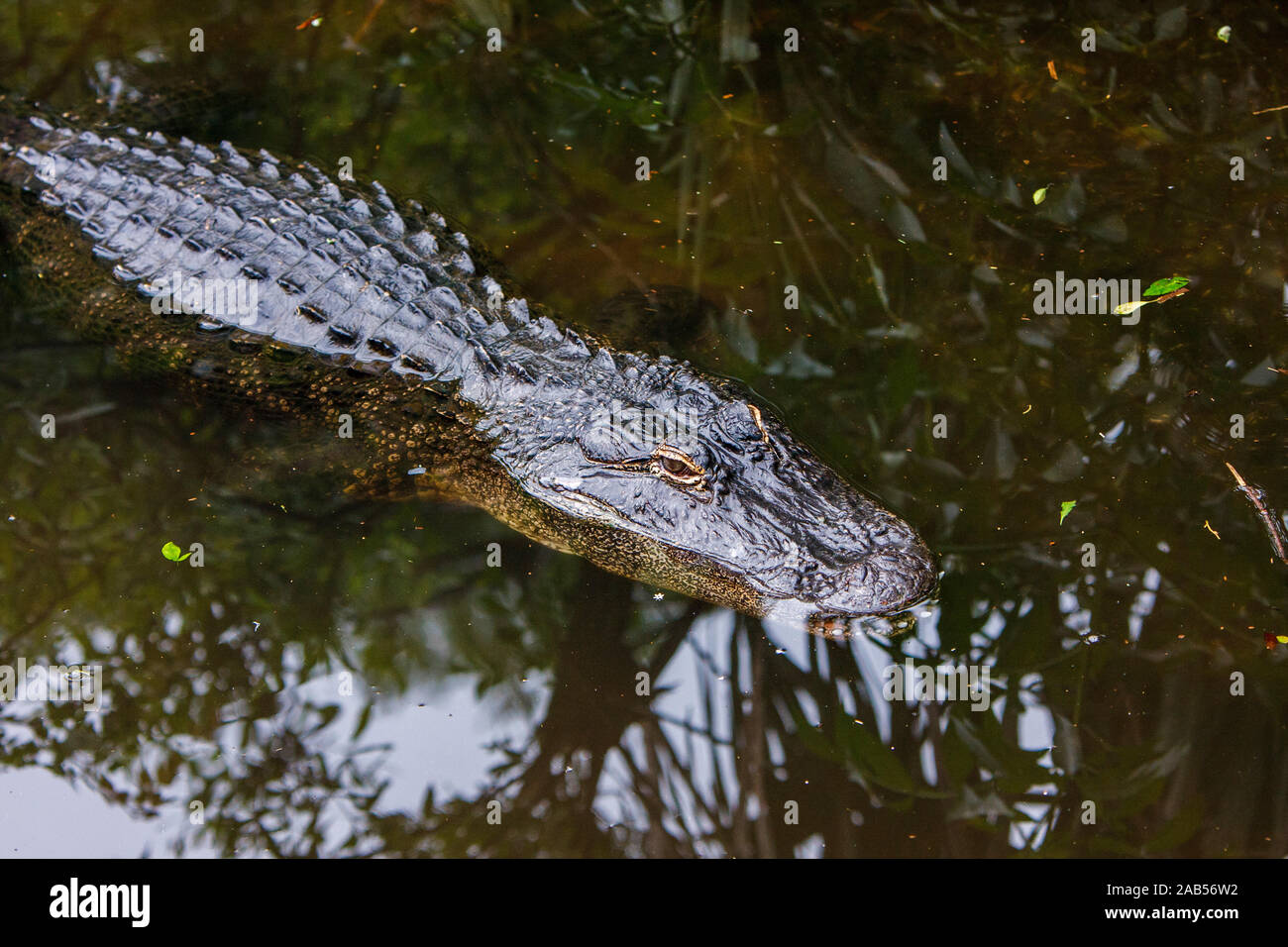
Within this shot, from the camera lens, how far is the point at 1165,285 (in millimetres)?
4145

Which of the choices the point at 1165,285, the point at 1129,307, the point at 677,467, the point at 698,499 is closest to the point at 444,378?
the point at 677,467

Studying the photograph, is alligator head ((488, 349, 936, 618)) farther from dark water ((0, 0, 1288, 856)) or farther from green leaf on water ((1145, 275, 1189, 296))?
green leaf on water ((1145, 275, 1189, 296))

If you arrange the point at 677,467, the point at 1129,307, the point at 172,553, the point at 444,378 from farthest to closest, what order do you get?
the point at 1129,307 → the point at 444,378 → the point at 172,553 → the point at 677,467

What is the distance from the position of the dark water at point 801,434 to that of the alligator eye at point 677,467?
0.46 meters

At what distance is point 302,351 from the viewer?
152 inches

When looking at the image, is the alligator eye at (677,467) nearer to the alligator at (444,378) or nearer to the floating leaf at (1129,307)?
the alligator at (444,378)

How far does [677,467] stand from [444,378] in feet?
3.50

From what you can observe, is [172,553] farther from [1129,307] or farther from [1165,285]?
[1165,285]

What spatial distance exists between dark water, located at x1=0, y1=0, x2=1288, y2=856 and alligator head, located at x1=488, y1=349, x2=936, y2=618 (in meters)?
0.13

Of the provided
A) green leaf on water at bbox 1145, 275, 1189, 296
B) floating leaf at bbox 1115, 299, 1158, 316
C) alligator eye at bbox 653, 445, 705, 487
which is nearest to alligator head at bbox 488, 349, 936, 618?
alligator eye at bbox 653, 445, 705, 487

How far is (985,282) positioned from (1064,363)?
0.54 metres

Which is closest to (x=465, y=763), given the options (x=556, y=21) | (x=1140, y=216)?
(x=1140, y=216)

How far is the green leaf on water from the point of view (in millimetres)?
4137
